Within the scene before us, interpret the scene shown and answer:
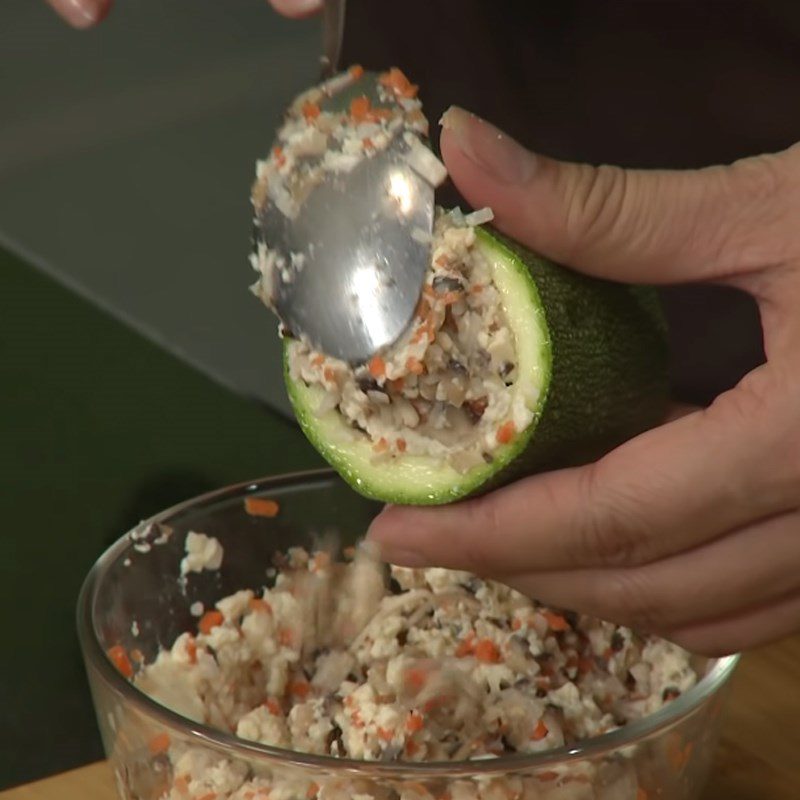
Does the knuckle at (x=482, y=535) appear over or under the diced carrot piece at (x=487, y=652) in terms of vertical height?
over

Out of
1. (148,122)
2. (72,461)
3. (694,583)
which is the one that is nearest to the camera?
(694,583)

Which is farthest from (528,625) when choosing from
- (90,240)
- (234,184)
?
(234,184)

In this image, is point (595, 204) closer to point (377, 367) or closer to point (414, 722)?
point (377, 367)

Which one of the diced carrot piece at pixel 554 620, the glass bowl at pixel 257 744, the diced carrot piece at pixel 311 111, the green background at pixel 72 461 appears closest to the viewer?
the glass bowl at pixel 257 744

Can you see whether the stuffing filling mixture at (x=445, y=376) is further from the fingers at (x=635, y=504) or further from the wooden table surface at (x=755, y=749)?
the wooden table surface at (x=755, y=749)

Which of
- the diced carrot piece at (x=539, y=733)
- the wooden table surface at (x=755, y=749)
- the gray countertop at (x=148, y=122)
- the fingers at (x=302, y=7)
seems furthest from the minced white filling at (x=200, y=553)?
the gray countertop at (x=148, y=122)

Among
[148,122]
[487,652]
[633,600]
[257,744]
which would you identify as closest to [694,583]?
[633,600]

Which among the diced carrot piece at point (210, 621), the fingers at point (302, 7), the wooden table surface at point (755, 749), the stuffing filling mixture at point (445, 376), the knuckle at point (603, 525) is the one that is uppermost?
the fingers at point (302, 7)
